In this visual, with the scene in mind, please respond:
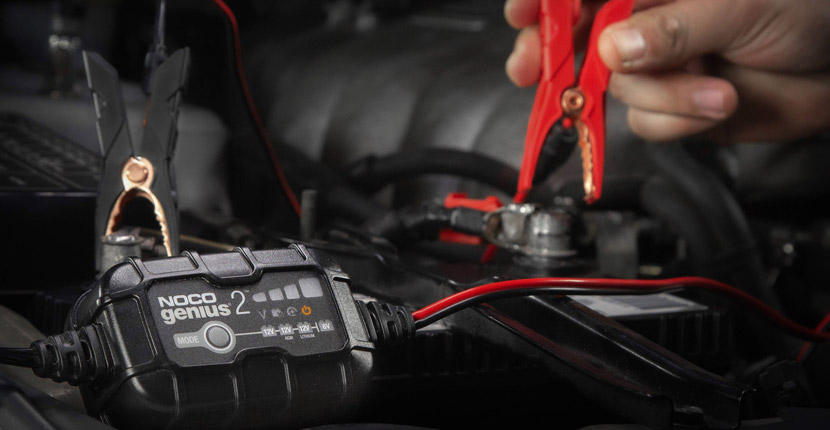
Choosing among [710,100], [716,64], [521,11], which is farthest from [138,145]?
[716,64]

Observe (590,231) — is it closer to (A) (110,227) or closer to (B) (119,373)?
(A) (110,227)

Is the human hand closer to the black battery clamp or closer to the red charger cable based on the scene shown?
the red charger cable

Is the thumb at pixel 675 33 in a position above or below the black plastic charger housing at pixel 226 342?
above

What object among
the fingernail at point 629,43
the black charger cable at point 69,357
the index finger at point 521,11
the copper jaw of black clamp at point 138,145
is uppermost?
the index finger at point 521,11

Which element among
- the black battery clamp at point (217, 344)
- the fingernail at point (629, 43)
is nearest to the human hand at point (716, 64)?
the fingernail at point (629, 43)

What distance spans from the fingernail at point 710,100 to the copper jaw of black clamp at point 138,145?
566 millimetres

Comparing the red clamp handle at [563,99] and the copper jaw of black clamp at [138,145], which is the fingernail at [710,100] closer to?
the red clamp handle at [563,99]

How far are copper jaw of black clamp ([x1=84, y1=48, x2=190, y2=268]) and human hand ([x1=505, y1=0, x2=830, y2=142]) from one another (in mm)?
347

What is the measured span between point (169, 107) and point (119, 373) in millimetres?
230

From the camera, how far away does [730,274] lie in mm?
864

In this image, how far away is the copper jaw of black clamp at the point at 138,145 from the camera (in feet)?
1.64

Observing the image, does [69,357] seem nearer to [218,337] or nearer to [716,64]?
[218,337]

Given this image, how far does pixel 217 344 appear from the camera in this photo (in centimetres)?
33

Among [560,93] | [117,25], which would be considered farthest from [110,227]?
[117,25]
